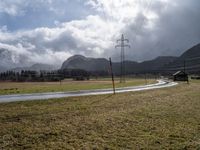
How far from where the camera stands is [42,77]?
12212 centimetres

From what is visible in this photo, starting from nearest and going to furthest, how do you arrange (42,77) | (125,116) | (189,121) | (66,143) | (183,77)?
(66,143) < (189,121) < (125,116) < (183,77) < (42,77)

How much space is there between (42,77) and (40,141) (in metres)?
114

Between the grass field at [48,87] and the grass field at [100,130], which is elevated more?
the grass field at [48,87]

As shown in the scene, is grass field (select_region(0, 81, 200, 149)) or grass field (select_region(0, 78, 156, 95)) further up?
grass field (select_region(0, 78, 156, 95))

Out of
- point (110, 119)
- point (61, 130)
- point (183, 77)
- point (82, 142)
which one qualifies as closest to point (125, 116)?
point (110, 119)

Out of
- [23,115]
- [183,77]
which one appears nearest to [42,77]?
[183,77]

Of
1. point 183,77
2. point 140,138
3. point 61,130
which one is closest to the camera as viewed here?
point 140,138

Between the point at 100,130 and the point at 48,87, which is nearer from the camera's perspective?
the point at 100,130

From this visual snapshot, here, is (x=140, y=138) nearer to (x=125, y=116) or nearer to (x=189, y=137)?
(x=189, y=137)

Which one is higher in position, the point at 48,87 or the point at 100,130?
the point at 48,87

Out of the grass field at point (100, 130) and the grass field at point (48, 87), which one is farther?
the grass field at point (48, 87)

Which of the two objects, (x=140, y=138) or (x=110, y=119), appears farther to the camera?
(x=110, y=119)

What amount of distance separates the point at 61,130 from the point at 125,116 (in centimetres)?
470

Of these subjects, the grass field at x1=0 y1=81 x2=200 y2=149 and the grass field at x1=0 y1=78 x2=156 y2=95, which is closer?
the grass field at x1=0 y1=81 x2=200 y2=149
